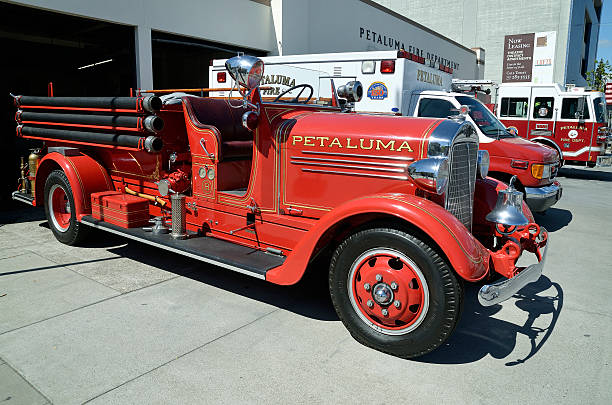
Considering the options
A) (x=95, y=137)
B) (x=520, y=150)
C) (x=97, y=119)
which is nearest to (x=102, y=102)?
(x=97, y=119)

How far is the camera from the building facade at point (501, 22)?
29.1 meters

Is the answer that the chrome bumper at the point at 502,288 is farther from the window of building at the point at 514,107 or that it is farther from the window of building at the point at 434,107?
the window of building at the point at 514,107

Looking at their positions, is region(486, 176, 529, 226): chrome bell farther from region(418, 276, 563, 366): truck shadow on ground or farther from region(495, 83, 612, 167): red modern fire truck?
region(495, 83, 612, 167): red modern fire truck

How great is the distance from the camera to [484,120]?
25.3 feet

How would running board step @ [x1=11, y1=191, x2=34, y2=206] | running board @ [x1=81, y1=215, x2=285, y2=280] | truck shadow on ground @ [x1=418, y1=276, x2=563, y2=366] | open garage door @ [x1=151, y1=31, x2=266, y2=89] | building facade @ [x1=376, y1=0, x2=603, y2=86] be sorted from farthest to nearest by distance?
1. building facade @ [x1=376, y1=0, x2=603, y2=86]
2. open garage door @ [x1=151, y1=31, x2=266, y2=89]
3. running board step @ [x1=11, y1=191, x2=34, y2=206]
4. running board @ [x1=81, y1=215, x2=285, y2=280]
5. truck shadow on ground @ [x1=418, y1=276, x2=563, y2=366]

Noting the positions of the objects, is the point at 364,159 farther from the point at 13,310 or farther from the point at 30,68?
the point at 30,68

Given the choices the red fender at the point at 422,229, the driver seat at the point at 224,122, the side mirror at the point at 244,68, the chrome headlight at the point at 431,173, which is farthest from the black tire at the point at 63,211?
the chrome headlight at the point at 431,173

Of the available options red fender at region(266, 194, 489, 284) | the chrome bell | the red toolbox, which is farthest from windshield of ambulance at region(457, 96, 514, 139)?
the red toolbox

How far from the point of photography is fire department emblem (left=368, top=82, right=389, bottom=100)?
311 inches

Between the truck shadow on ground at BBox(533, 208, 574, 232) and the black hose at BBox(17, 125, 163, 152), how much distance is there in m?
5.66

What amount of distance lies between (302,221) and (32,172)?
13.2 feet

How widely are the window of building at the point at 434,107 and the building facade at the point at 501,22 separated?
24623mm

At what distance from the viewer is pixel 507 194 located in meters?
3.55

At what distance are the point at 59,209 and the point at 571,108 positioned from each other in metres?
12.7
